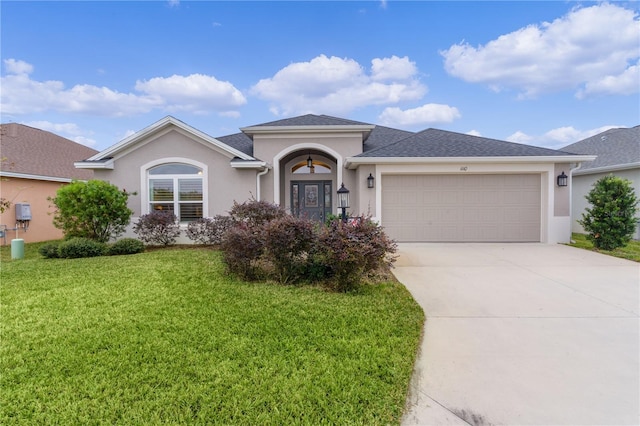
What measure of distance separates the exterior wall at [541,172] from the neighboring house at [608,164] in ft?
10.2

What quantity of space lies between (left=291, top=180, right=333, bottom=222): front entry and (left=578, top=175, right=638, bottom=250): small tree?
352 inches

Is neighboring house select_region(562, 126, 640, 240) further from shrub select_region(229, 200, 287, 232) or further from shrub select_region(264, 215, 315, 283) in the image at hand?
shrub select_region(264, 215, 315, 283)

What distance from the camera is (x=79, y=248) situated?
8.20 metres

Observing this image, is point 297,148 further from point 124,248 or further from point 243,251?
point 243,251

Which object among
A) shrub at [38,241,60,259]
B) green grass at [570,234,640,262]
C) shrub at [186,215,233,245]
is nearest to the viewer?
green grass at [570,234,640,262]

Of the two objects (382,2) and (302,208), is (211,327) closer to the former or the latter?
(302,208)

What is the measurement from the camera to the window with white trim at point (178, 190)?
1052 cm

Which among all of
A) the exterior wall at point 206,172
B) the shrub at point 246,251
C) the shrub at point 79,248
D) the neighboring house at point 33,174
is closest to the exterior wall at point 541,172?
the exterior wall at point 206,172

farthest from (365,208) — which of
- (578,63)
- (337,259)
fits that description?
(578,63)

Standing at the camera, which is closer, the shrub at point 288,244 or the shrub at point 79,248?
the shrub at point 288,244

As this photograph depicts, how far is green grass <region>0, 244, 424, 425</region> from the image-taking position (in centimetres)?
226

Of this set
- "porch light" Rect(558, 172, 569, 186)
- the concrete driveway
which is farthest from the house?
the concrete driveway

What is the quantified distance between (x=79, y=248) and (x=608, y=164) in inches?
749

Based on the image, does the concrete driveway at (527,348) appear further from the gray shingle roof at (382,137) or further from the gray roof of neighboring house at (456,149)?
the gray shingle roof at (382,137)
